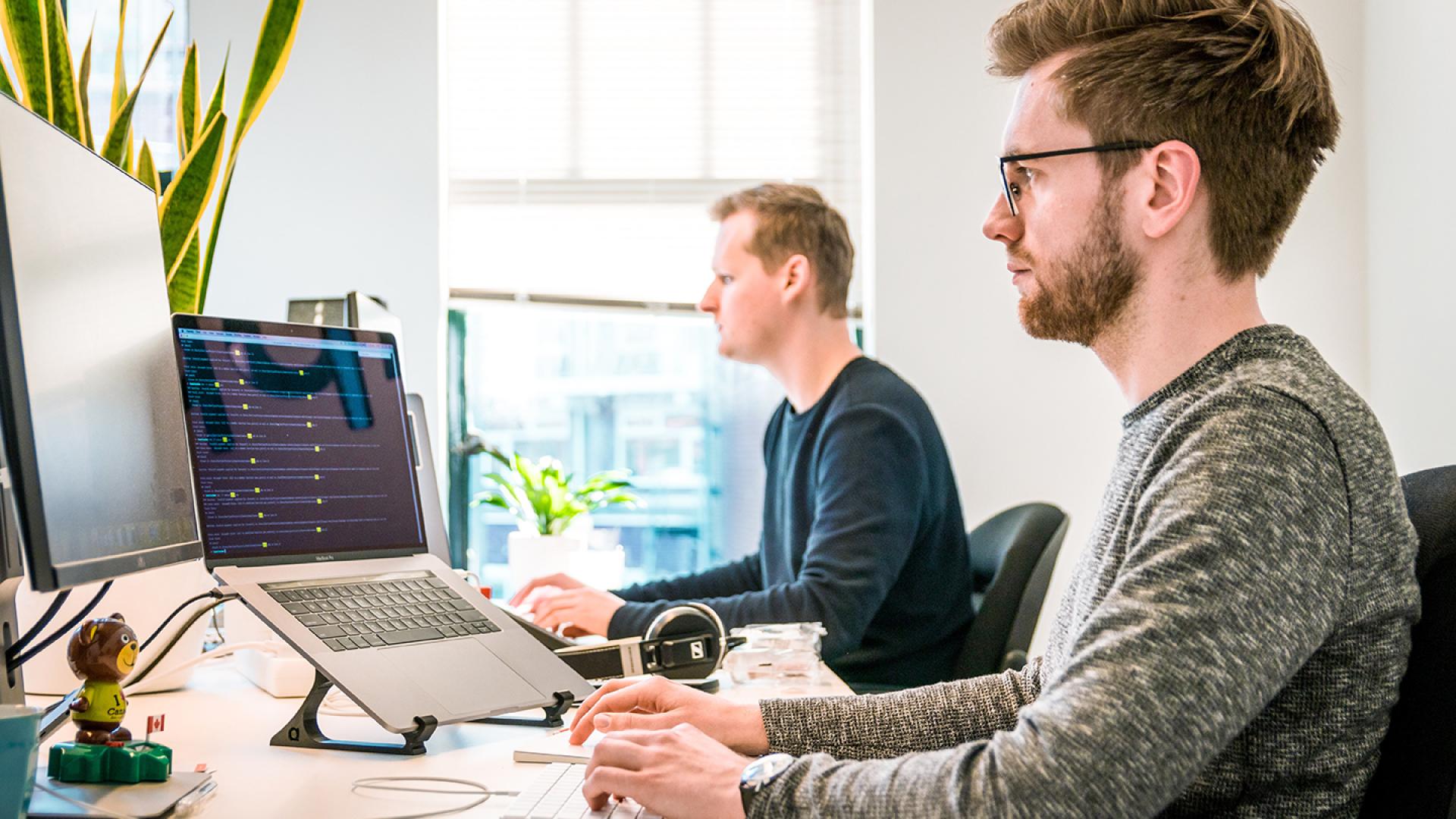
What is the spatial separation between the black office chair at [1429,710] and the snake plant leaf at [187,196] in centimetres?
145

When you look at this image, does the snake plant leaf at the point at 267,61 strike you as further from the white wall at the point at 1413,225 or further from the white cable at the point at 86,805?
the white wall at the point at 1413,225

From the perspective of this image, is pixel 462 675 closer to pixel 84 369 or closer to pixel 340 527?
pixel 340 527

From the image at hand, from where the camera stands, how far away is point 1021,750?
72cm

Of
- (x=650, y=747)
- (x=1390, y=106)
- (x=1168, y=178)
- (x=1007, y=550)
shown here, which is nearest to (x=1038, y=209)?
(x=1168, y=178)

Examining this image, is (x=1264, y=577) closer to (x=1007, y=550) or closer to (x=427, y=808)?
(x=427, y=808)

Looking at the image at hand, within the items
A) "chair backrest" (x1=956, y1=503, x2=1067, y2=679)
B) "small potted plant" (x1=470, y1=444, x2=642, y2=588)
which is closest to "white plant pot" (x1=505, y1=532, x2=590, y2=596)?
"small potted plant" (x1=470, y1=444, x2=642, y2=588)

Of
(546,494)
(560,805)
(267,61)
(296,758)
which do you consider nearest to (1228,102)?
(560,805)

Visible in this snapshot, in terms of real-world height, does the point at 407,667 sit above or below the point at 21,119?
below

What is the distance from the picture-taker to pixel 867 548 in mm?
1912

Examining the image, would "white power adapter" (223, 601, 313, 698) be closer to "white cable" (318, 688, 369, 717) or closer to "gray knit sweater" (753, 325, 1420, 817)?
"white cable" (318, 688, 369, 717)

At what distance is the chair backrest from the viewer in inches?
80.9

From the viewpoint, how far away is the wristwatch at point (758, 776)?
804mm

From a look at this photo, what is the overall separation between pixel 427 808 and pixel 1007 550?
4.60ft

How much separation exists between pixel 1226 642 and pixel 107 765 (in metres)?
0.83
